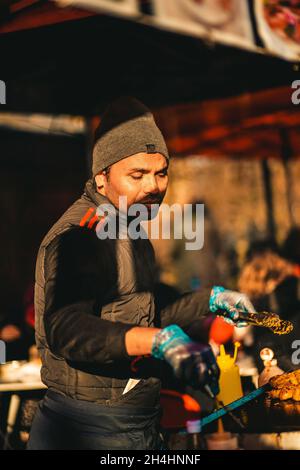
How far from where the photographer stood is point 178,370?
1837 millimetres

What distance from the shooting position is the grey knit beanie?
2557 millimetres

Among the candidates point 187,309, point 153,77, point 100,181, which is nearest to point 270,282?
point 153,77

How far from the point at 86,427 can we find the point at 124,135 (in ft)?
3.63

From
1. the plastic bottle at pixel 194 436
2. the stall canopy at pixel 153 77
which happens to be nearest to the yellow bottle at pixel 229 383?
the plastic bottle at pixel 194 436

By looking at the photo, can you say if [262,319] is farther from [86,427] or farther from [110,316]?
[86,427]

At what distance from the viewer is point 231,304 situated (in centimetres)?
270

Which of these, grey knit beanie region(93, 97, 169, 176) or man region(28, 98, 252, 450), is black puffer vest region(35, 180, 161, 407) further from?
grey knit beanie region(93, 97, 169, 176)

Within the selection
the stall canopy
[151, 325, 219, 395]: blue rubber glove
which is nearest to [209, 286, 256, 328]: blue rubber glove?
[151, 325, 219, 395]: blue rubber glove

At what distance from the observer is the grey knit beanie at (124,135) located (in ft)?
8.39

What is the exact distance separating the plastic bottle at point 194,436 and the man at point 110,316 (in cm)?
71

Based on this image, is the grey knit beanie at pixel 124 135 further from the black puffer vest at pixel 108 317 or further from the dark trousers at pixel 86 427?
the dark trousers at pixel 86 427

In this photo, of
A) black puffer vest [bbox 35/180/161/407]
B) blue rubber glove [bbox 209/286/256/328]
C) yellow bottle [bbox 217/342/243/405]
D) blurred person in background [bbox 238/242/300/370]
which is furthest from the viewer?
blurred person in background [bbox 238/242/300/370]

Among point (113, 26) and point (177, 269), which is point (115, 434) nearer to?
point (113, 26)

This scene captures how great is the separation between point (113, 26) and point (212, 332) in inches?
93.1
